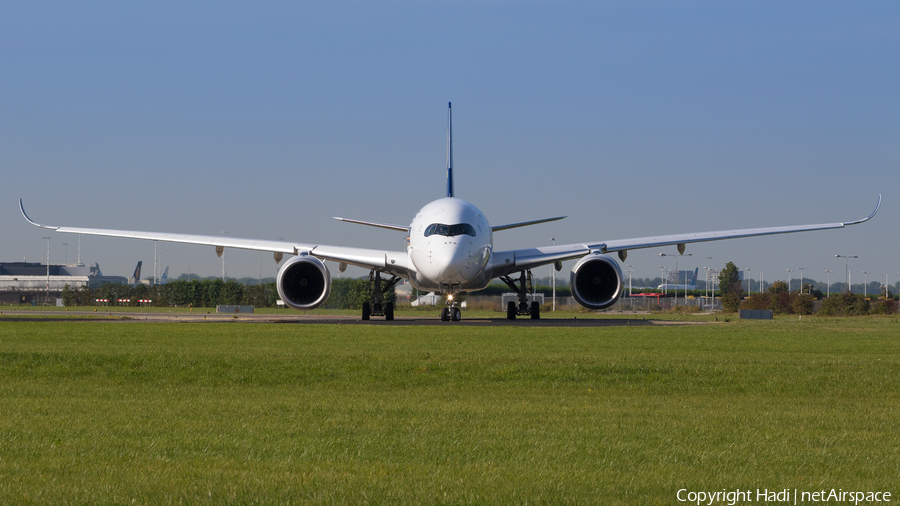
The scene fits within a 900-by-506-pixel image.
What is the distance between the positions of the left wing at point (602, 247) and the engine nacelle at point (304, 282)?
6.91 meters

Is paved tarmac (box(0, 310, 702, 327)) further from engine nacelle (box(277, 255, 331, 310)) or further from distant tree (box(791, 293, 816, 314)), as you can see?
distant tree (box(791, 293, 816, 314))

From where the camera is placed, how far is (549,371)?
1500 centimetres

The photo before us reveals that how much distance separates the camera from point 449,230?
32406mm

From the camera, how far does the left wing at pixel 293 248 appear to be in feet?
118

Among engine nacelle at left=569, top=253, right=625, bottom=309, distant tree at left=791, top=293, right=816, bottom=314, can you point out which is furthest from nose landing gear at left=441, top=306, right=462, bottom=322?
distant tree at left=791, top=293, right=816, bottom=314

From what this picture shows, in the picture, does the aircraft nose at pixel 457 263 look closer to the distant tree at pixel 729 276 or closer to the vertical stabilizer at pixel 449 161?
the vertical stabilizer at pixel 449 161

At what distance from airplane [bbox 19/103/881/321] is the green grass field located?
43.3ft

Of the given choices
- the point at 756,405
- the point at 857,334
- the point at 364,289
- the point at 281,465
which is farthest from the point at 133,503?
the point at 364,289

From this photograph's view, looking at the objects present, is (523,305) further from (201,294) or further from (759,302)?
(201,294)

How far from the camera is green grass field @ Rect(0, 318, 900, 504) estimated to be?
6391mm

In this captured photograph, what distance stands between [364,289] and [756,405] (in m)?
73.7

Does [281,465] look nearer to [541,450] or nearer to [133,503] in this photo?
[133,503]

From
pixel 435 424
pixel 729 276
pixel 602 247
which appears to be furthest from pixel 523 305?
pixel 729 276

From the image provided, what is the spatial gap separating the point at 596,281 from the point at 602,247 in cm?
233
